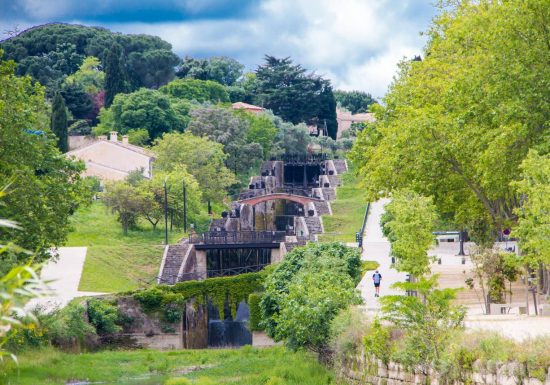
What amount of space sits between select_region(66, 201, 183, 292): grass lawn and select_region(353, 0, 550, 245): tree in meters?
16.3

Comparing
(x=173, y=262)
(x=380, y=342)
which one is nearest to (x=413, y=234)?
(x=380, y=342)

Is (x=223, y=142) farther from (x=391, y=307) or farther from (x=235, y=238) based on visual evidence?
(x=391, y=307)

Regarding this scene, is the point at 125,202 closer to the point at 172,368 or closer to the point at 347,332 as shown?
the point at 172,368

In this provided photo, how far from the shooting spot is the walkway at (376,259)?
168 feet

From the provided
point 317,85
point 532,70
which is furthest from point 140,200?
point 317,85

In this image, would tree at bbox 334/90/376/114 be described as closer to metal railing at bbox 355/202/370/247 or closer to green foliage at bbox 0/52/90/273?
metal railing at bbox 355/202/370/247

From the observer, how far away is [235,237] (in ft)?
235

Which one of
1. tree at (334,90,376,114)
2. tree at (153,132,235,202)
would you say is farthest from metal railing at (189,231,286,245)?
tree at (334,90,376,114)

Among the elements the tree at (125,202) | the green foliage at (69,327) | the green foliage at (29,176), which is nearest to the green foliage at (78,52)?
the tree at (125,202)

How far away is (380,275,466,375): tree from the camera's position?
2769 cm

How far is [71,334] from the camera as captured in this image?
49.5 meters

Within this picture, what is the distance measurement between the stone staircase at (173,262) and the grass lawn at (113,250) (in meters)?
0.48

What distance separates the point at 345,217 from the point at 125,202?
18.5 meters

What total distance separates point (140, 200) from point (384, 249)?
15875mm
